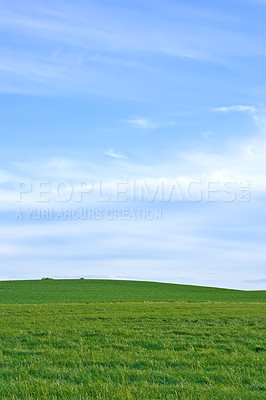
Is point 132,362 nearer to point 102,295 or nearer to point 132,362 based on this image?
point 132,362

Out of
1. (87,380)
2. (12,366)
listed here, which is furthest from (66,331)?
(87,380)

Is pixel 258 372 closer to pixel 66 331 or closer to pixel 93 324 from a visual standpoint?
pixel 66 331

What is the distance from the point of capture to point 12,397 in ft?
24.9

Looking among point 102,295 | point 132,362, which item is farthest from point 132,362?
point 102,295

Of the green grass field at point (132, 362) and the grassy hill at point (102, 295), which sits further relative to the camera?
the grassy hill at point (102, 295)

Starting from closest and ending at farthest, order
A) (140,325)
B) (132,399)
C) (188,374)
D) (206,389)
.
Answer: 1. (132,399)
2. (206,389)
3. (188,374)
4. (140,325)

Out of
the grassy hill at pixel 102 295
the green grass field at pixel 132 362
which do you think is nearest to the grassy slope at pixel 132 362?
the green grass field at pixel 132 362

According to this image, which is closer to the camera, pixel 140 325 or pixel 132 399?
pixel 132 399

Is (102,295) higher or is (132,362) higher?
(132,362)

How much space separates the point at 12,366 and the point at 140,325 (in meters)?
8.55

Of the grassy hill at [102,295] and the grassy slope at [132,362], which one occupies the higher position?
the grassy slope at [132,362]

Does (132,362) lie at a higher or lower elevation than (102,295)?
higher

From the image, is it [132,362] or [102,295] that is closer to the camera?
[132,362]

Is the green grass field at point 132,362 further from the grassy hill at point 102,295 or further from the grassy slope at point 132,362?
the grassy hill at point 102,295
